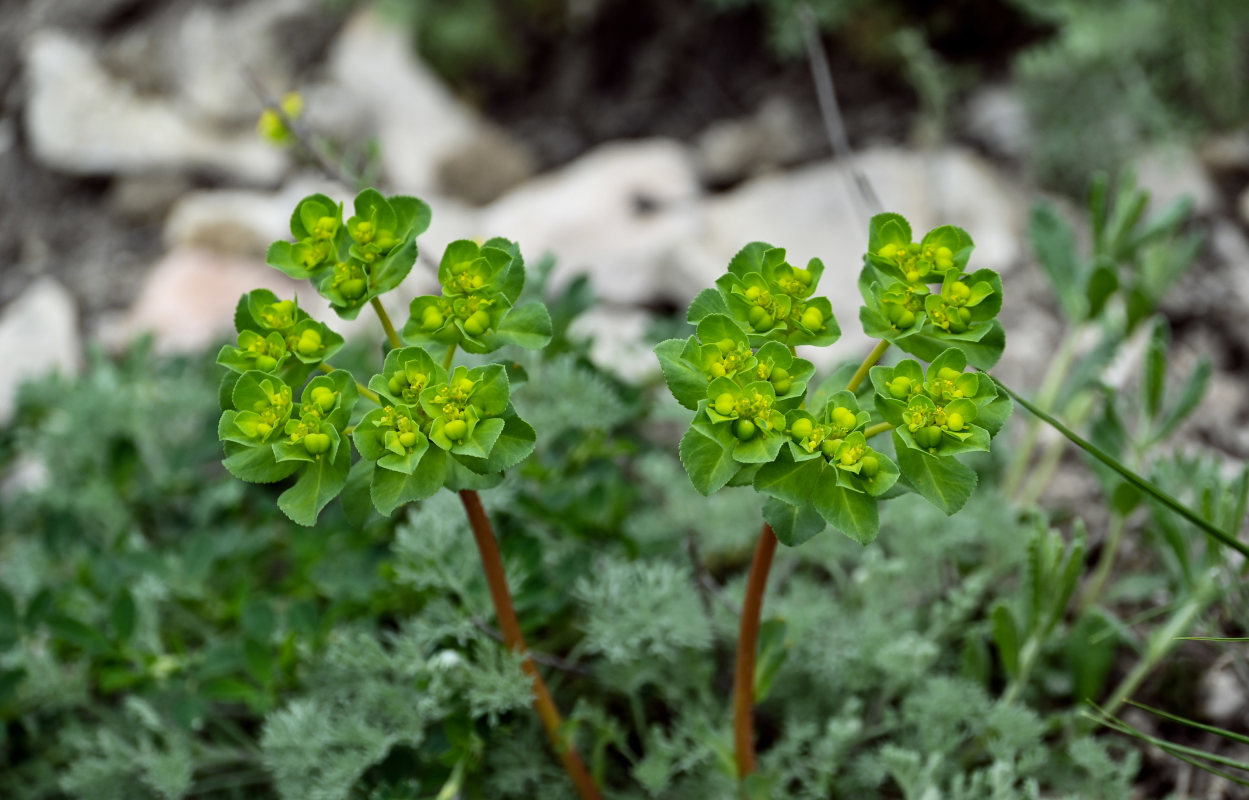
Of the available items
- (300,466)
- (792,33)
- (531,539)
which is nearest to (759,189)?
(792,33)

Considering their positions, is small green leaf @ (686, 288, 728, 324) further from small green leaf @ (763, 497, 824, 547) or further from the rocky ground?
the rocky ground

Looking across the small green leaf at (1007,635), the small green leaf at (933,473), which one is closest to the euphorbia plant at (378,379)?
the small green leaf at (933,473)

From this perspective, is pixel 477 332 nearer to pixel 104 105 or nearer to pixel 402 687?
pixel 402 687

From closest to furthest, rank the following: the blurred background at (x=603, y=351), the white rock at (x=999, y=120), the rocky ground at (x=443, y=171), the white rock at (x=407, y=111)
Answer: the blurred background at (x=603, y=351) → the rocky ground at (x=443, y=171) → the white rock at (x=999, y=120) → the white rock at (x=407, y=111)

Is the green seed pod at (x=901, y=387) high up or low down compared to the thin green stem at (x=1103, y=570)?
up

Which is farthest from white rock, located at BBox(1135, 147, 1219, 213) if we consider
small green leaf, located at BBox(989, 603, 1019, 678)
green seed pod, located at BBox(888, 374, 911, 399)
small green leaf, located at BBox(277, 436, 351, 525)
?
small green leaf, located at BBox(277, 436, 351, 525)

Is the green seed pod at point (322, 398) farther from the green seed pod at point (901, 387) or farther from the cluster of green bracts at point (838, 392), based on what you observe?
the green seed pod at point (901, 387)

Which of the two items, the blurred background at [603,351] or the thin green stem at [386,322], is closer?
the thin green stem at [386,322]

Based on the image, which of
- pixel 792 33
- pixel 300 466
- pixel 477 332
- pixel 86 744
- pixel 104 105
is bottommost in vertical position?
pixel 86 744
